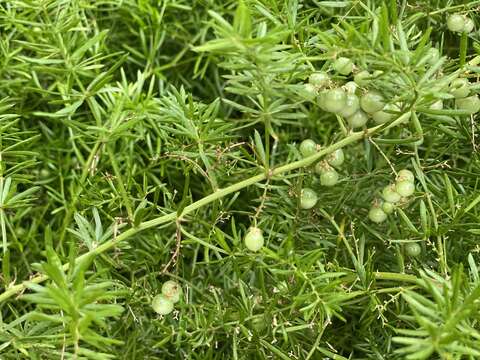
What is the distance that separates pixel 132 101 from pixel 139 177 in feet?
0.55

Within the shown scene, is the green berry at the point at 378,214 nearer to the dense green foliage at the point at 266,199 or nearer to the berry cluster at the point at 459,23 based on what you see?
the dense green foliage at the point at 266,199

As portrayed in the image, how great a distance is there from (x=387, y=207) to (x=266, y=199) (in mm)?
202

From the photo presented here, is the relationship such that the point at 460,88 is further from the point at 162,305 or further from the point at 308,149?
the point at 162,305

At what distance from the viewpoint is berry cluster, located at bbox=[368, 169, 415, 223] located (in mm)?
1032

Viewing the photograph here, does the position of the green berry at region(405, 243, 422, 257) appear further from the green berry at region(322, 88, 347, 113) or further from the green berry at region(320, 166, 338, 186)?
the green berry at region(322, 88, 347, 113)

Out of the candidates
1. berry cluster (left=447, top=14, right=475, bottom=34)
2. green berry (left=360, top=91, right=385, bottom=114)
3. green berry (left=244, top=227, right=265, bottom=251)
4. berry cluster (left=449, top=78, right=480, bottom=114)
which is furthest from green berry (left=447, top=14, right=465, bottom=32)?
green berry (left=244, top=227, right=265, bottom=251)

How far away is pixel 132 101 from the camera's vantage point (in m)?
1.37

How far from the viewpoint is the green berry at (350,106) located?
95 cm

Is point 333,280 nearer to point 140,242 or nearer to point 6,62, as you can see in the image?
point 140,242

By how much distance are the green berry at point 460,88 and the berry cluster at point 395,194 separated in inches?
5.3

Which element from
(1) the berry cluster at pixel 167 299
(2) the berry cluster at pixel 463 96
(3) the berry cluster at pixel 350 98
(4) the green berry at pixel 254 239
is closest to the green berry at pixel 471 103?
(2) the berry cluster at pixel 463 96

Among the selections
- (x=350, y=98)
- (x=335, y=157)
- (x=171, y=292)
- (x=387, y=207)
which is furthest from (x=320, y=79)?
(x=171, y=292)

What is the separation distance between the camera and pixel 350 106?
946mm

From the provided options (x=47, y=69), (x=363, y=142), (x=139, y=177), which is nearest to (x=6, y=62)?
(x=47, y=69)
